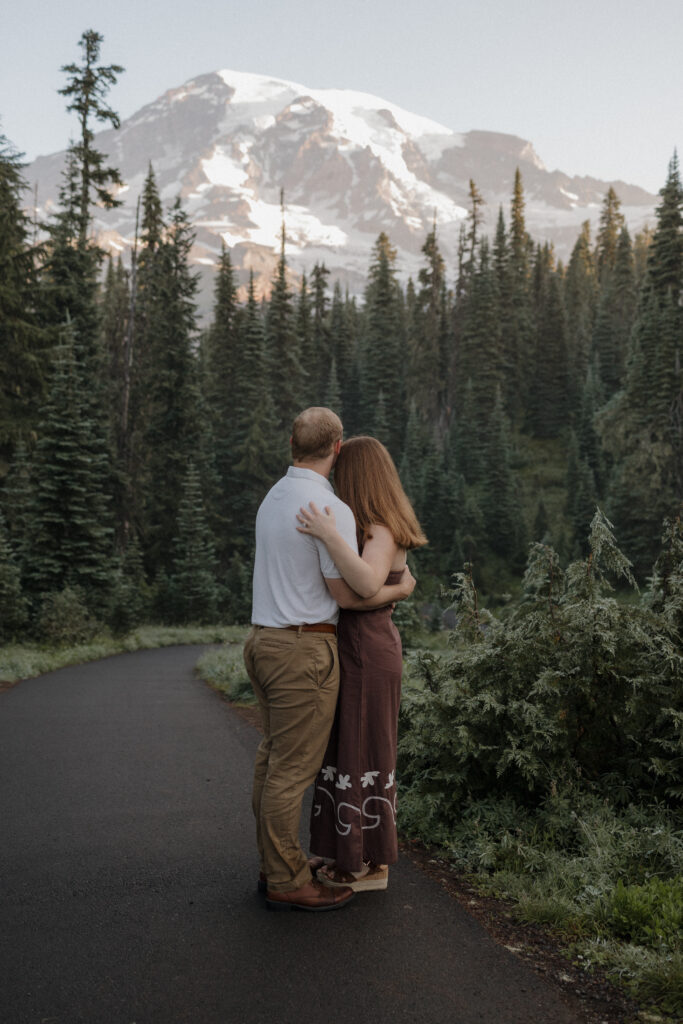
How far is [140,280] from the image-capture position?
150 feet

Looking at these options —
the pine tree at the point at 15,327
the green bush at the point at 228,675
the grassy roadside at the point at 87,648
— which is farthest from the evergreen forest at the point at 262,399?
the green bush at the point at 228,675

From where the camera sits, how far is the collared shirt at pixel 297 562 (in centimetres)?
392

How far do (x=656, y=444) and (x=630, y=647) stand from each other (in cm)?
3969

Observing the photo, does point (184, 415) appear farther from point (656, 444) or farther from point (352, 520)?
point (352, 520)

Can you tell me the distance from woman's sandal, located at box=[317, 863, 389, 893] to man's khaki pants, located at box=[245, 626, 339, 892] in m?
0.22

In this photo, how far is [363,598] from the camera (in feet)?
12.9

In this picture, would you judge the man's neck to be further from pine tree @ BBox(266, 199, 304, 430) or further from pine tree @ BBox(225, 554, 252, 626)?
pine tree @ BBox(266, 199, 304, 430)

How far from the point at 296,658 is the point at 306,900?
1128 mm

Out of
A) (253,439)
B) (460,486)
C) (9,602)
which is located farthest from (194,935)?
(460,486)

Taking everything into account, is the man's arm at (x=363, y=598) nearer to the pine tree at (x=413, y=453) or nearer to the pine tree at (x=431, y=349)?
the pine tree at (x=413, y=453)

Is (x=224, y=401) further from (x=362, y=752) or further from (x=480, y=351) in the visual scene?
(x=362, y=752)

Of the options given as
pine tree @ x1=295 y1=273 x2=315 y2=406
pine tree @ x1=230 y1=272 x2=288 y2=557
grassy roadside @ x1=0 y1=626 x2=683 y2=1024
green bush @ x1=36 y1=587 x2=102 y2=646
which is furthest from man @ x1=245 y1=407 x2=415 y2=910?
pine tree @ x1=295 y1=273 x2=315 y2=406

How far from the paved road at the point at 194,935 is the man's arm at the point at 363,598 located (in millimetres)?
1422

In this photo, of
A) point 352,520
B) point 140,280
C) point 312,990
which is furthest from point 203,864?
point 140,280
